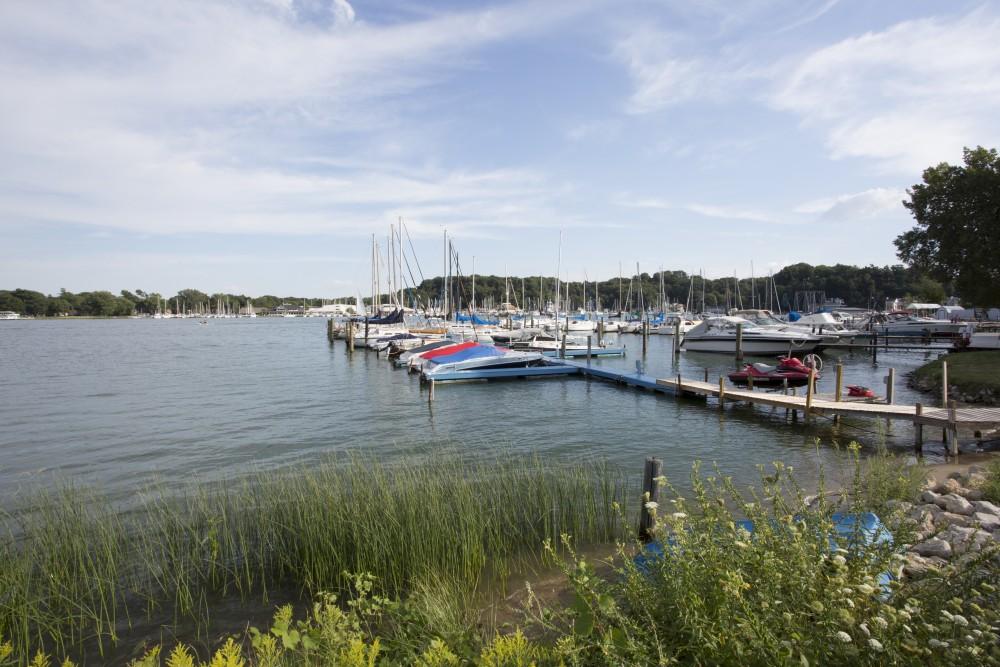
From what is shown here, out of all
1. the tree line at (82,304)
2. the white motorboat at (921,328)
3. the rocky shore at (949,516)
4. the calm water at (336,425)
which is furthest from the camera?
the tree line at (82,304)

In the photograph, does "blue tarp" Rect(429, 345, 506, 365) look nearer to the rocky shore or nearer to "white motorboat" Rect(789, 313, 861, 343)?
the rocky shore

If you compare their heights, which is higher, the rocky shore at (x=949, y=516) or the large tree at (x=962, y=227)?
the large tree at (x=962, y=227)

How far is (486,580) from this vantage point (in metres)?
6.84

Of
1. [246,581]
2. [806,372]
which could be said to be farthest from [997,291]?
[246,581]

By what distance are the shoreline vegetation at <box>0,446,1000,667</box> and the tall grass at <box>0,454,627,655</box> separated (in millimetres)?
32

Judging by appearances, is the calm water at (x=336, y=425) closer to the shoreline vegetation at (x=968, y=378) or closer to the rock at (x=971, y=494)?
the shoreline vegetation at (x=968, y=378)

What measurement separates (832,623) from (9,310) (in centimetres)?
19307

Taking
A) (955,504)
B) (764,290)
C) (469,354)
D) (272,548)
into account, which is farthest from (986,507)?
(764,290)

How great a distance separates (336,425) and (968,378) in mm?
23447

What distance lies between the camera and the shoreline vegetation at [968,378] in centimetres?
1897

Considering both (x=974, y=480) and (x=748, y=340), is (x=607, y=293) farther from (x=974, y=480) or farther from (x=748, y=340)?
(x=974, y=480)

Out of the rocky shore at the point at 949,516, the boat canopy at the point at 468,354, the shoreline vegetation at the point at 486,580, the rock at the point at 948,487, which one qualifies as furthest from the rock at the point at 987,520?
the boat canopy at the point at 468,354

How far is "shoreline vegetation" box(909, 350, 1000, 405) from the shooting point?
62.2 feet

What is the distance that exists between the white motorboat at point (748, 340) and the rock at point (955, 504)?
29.9 metres
